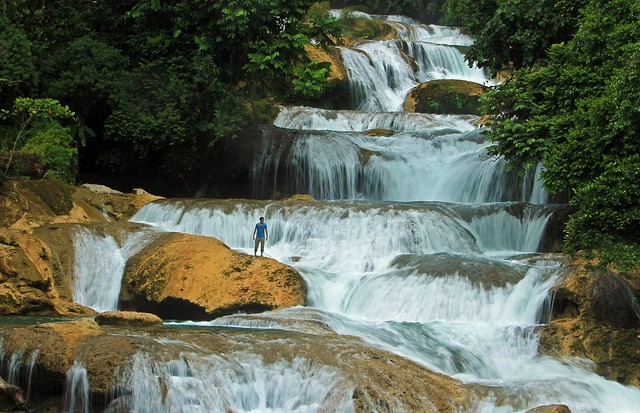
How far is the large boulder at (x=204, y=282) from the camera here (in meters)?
13.4

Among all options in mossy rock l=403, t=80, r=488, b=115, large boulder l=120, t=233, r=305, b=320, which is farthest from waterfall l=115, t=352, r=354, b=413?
mossy rock l=403, t=80, r=488, b=115

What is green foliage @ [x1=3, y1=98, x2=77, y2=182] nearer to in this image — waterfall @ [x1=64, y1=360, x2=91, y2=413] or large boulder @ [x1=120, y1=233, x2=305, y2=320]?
large boulder @ [x1=120, y1=233, x2=305, y2=320]

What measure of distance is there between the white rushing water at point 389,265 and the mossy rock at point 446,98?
2.76 metres

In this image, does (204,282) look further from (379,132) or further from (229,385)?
(379,132)

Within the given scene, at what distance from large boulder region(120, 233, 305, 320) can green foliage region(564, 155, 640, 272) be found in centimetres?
486

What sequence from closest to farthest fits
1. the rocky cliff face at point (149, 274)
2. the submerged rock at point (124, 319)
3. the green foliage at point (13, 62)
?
1. the submerged rock at point (124, 319)
2. the rocky cliff face at point (149, 274)
3. the green foliage at point (13, 62)

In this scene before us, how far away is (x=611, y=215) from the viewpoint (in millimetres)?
11984

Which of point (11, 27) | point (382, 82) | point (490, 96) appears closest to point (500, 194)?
point (490, 96)

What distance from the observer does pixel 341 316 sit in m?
13.2

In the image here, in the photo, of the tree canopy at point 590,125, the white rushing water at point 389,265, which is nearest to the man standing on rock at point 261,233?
the white rushing water at point 389,265

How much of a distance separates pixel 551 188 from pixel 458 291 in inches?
97.1

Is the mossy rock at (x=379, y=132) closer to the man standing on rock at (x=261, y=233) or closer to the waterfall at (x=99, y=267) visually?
the man standing on rock at (x=261, y=233)

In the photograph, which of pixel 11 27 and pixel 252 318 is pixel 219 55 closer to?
pixel 11 27

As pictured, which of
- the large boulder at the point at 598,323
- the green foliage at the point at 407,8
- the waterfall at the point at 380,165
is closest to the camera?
the large boulder at the point at 598,323
